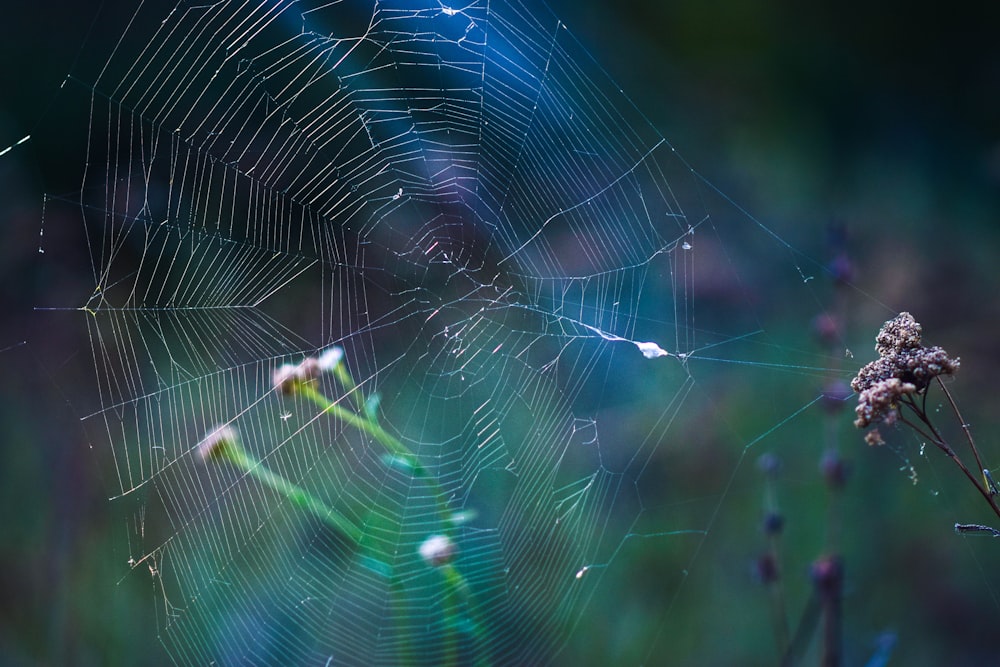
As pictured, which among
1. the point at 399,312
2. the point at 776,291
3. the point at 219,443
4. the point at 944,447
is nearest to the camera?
the point at 944,447

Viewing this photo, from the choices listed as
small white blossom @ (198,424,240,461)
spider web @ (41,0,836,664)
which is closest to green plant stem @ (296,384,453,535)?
small white blossom @ (198,424,240,461)

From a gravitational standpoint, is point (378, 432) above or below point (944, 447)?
below

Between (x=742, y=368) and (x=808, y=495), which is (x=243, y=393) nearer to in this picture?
(x=742, y=368)

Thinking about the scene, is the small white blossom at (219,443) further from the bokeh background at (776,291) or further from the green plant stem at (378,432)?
the bokeh background at (776,291)

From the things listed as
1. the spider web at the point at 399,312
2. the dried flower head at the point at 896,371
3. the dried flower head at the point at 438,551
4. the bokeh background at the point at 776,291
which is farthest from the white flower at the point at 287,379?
the bokeh background at the point at 776,291

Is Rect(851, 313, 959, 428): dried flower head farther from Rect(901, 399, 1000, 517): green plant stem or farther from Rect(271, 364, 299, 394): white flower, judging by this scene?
Rect(271, 364, 299, 394): white flower

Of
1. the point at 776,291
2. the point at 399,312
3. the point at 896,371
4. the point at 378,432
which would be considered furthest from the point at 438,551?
the point at 776,291

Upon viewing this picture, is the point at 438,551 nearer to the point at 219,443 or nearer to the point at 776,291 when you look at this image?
the point at 219,443
